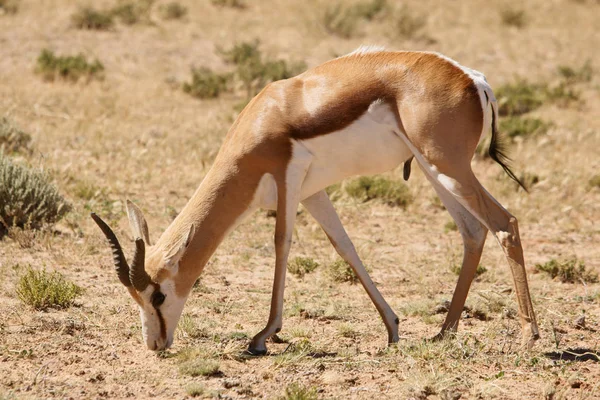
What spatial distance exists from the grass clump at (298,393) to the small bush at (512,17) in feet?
65.2

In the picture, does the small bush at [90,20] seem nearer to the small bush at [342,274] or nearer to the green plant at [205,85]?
the green plant at [205,85]

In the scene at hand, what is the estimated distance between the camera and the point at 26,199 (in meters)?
9.42

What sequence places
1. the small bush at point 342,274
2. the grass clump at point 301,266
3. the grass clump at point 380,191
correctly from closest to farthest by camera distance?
the small bush at point 342,274 < the grass clump at point 301,266 < the grass clump at point 380,191

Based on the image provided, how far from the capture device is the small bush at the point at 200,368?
606 centimetres

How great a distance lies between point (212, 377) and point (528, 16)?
21.1m

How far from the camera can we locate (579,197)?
1169 cm

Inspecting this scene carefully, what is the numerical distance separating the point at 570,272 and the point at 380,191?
9.62ft

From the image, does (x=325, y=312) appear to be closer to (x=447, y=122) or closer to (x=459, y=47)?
(x=447, y=122)

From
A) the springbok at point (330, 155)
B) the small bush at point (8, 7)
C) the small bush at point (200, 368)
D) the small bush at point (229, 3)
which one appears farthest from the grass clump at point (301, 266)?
the small bush at point (229, 3)

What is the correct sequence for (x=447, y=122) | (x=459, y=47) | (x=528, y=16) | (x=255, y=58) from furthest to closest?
(x=528, y=16) → (x=459, y=47) → (x=255, y=58) → (x=447, y=122)

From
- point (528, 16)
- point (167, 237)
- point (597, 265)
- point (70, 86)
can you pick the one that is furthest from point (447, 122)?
point (528, 16)

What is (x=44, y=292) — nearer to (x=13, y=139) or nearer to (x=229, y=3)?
(x=13, y=139)

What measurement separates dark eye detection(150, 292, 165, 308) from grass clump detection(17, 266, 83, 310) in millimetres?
1500

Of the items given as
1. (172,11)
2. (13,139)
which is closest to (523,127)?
(13,139)
